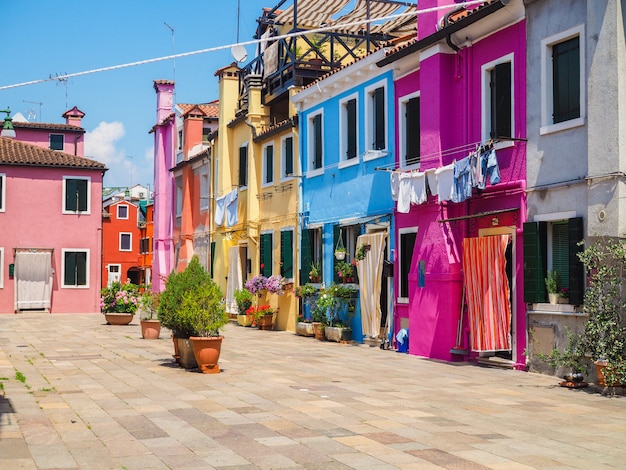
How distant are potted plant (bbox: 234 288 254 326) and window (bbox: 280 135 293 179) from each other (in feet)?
13.2

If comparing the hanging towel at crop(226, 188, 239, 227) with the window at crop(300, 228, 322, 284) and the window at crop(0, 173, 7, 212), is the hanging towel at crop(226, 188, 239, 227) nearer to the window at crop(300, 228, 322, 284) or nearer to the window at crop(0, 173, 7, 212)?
the window at crop(300, 228, 322, 284)

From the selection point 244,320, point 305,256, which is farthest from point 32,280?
point 305,256

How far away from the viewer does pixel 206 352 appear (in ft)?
45.0

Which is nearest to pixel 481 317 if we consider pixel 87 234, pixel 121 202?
pixel 87 234

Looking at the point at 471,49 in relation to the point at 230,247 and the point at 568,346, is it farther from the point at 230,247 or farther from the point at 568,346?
the point at 230,247

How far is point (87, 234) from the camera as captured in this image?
117ft

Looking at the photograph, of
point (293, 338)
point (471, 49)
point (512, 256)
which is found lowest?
point (293, 338)

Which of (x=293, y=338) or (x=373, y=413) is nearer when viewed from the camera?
(x=373, y=413)

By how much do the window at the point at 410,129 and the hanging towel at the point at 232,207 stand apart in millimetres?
11035

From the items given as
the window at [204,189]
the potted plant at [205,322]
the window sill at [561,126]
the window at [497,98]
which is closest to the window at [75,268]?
A: the window at [204,189]

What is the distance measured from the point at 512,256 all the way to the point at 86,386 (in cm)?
735

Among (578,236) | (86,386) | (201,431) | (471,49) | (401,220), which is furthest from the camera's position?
(401,220)

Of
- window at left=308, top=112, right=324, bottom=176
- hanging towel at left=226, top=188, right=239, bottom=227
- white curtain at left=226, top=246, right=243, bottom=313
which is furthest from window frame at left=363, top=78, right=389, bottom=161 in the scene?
white curtain at left=226, top=246, right=243, bottom=313

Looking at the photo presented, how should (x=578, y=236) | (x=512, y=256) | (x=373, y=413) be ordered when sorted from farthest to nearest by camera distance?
1. (x=512, y=256)
2. (x=578, y=236)
3. (x=373, y=413)
